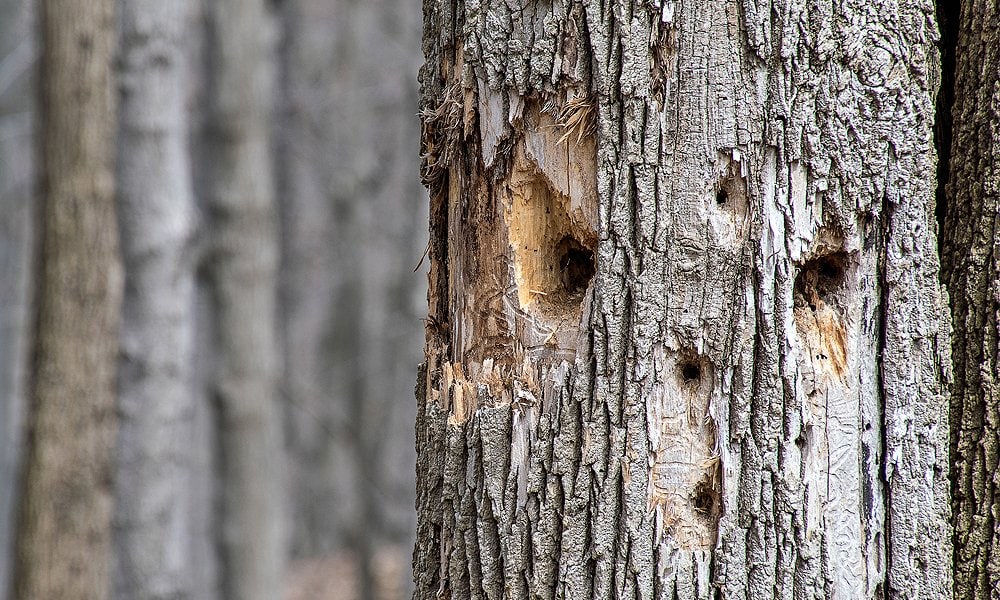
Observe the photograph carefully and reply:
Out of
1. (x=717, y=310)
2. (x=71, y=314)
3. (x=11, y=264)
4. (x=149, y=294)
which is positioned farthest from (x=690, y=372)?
(x=11, y=264)

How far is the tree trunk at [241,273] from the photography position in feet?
23.1

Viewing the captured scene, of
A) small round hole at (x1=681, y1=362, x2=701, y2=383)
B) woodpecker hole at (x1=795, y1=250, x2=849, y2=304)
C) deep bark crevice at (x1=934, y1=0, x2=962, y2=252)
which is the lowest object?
small round hole at (x1=681, y1=362, x2=701, y2=383)

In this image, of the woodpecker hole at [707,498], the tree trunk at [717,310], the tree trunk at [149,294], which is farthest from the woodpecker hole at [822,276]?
the tree trunk at [149,294]

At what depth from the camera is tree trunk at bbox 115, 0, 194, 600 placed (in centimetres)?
494

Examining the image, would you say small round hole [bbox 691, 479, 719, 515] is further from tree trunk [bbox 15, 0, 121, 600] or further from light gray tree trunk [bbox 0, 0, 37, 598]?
light gray tree trunk [bbox 0, 0, 37, 598]

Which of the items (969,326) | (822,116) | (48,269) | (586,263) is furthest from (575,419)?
(48,269)

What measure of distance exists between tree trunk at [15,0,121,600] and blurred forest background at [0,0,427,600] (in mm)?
220

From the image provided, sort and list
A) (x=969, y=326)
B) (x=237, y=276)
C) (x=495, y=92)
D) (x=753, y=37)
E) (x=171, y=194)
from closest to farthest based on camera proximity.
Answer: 1. (x=753, y=37)
2. (x=495, y=92)
3. (x=969, y=326)
4. (x=171, y=194)
5. (x=237, y=276)

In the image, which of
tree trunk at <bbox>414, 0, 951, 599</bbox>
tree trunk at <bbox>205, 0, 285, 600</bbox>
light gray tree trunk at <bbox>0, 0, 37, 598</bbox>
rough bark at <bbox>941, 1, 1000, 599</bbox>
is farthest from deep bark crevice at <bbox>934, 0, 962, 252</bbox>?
light gray tree trunk at <bbox>0, 0, 37, 598</bbox>

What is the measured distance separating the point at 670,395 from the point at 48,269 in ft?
12.4

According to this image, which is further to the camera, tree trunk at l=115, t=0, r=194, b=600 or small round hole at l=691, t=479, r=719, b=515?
tree trunk at l=115, t=0, r=194, b=600

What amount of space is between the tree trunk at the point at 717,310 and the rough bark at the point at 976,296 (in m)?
0.21

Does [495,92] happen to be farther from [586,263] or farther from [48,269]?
[48,269]

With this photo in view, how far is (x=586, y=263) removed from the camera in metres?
1.95
